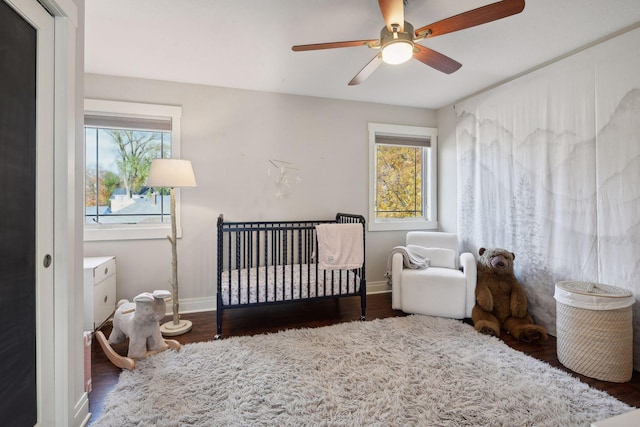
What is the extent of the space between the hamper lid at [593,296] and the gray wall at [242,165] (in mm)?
1590

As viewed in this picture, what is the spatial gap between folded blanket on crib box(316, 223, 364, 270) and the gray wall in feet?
2.56

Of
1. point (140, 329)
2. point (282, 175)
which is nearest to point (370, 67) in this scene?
point (282, 175)

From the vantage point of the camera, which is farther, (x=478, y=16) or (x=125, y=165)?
(x=125, y=165)

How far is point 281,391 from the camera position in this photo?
1.75 metres

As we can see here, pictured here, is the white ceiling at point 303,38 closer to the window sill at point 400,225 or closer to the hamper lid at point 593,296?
the window sill at point 400,225

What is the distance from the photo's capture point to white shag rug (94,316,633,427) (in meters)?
1.55

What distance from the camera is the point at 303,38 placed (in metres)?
2.21

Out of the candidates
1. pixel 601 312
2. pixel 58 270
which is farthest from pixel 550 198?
pixel 58 270

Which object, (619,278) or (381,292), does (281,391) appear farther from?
(619,278)

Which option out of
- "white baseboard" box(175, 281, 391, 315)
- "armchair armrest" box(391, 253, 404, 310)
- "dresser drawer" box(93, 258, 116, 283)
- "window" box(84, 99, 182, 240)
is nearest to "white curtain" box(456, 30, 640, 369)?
"armchair armrest" box(391, 253, 404, 310)

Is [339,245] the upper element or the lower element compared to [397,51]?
lower

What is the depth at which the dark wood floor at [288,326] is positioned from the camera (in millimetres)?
1826

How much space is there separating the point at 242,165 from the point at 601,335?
3.16m

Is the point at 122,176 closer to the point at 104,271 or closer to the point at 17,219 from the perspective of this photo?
the point at 104,271
